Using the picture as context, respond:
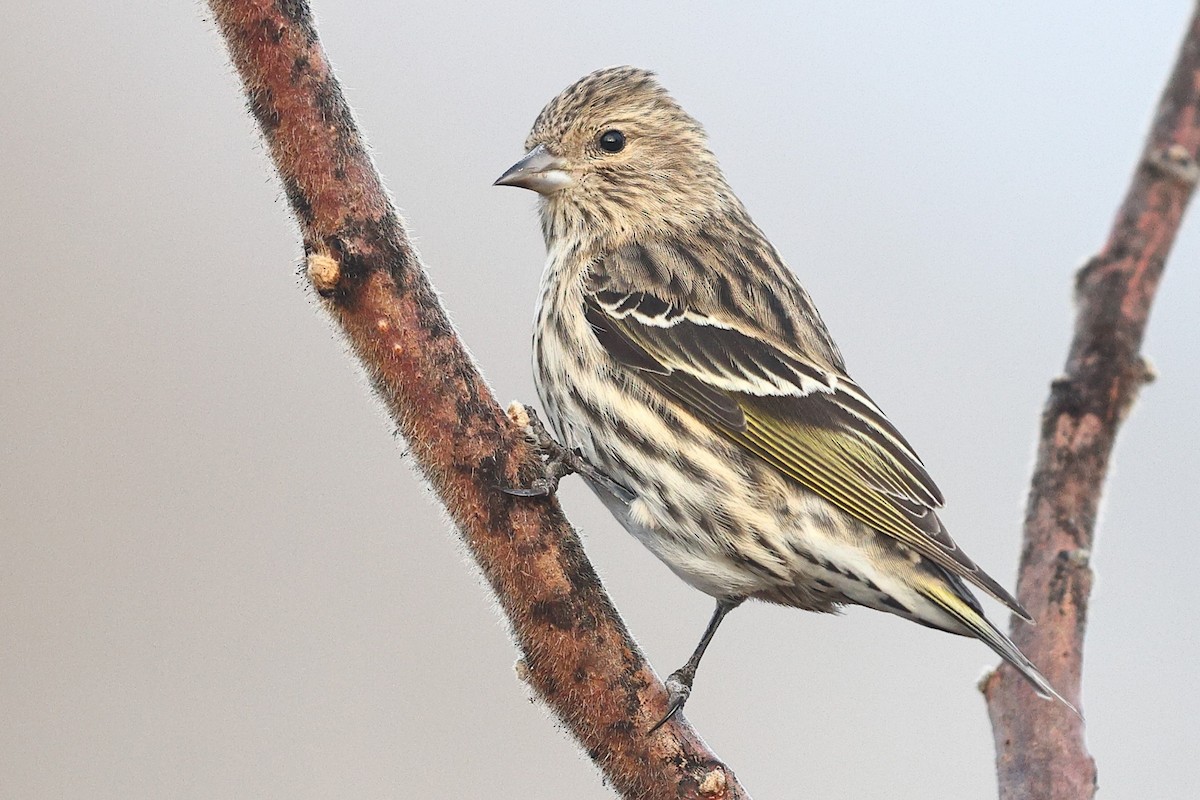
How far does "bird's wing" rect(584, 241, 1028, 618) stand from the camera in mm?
2994

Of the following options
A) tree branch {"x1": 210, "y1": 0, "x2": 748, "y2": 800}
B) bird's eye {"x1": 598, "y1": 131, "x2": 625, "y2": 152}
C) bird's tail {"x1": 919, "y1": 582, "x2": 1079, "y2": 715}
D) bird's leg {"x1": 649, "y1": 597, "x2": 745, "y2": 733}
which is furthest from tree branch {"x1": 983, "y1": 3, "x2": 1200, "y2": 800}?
bird's eye {"x1": 598, "y1": 131, "x2": 625, "y2": 152}

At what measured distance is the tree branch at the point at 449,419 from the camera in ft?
7.11

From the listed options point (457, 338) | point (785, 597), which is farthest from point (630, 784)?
point (457, 338)

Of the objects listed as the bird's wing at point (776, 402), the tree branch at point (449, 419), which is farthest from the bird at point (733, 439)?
the tree branch at point (449, 419)

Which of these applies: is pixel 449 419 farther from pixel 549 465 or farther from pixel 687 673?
pixel 687 673

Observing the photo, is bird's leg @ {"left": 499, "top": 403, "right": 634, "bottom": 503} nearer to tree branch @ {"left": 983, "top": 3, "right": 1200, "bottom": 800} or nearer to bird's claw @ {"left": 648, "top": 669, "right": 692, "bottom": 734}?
bird's claw @ {"left": 648, "top": 669, "right": 692, "bottom": 734}

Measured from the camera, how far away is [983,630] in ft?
9.00

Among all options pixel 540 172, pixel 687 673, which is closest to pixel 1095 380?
pixel 687 673

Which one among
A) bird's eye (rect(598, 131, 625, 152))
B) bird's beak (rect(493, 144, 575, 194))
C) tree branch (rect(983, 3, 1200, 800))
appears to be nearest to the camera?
tree branch (rect(983, 3, 1200, 800))

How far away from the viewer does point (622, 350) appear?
10.3 feet

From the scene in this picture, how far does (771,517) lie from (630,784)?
0.78 meters

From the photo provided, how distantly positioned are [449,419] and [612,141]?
177 cm

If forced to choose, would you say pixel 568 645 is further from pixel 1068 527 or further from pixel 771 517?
pixel 1068 527

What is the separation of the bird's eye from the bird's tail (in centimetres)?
174
